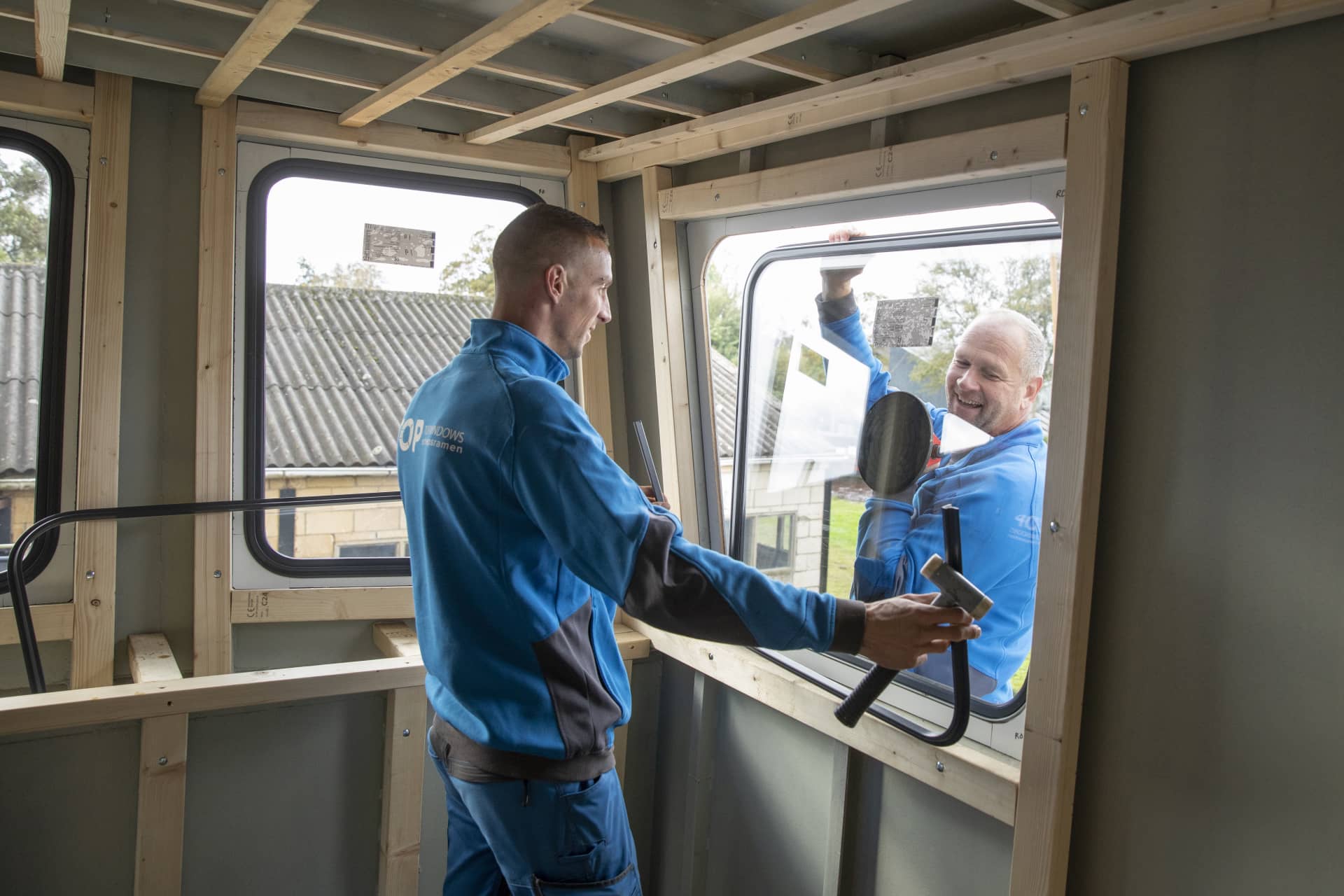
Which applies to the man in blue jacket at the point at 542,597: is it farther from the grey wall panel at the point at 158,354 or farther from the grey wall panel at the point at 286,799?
the grey wall panel at the point at 158,354

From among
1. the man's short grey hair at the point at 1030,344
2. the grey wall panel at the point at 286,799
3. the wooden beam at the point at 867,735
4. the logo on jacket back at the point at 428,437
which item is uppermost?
A: the man's short grey hair at the point at 1030,344

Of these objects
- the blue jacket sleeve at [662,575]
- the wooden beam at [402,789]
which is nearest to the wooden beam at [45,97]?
the wooden beam at [402,789]

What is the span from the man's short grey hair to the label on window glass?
179cm

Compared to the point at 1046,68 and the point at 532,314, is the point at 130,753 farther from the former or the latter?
the point at 1046,68

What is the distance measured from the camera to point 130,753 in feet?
7.95

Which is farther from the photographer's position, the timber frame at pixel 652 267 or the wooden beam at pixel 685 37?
the wooden beam at pixel 685 37

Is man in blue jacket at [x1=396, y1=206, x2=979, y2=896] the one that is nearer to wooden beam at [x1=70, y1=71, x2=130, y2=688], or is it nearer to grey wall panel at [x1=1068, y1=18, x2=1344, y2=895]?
grey wall panel at [x1=1068, y1=18, x2=1344, y2=895]

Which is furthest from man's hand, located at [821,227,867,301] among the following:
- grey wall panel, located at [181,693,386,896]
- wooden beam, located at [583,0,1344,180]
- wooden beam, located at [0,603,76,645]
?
wooden beam, located at [0,603,76,645]

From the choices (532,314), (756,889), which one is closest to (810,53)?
(532,314)

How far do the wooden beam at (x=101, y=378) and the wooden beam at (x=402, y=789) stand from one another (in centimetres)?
81

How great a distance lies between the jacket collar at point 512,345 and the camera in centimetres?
191

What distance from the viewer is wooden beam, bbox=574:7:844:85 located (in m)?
1.92

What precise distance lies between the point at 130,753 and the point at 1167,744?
2311 mm

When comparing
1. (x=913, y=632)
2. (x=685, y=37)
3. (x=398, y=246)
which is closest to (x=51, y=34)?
(x=398, y=246)
